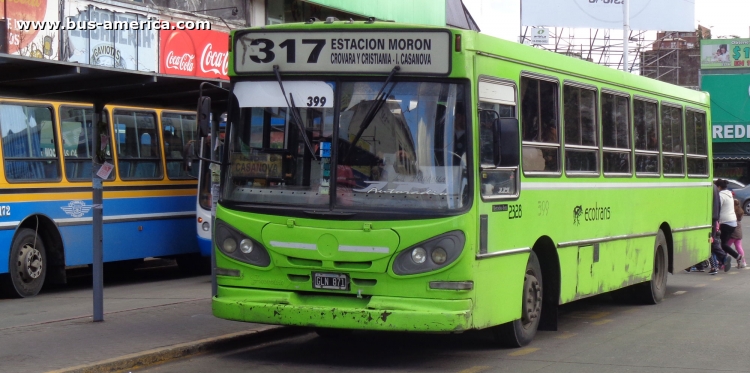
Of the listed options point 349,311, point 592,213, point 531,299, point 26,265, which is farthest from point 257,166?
point 26,265

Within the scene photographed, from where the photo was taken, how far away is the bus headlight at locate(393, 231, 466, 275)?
27.5 feet

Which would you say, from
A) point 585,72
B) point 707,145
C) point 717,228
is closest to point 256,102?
point 585,72

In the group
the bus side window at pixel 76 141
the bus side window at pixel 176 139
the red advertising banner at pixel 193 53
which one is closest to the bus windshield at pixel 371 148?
the bus side window at pixel 76 141

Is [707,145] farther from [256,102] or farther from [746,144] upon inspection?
[746,144]

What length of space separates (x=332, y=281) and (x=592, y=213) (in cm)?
394

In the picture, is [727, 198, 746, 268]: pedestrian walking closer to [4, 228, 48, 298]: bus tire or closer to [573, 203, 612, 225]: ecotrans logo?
[573, 203, 612, 225]: ecotrans logo

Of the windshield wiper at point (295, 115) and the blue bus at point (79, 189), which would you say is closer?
the windshield wiper at point (295, 115)

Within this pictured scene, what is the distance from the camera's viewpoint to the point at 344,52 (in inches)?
345

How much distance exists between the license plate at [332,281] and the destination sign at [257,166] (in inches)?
36.3

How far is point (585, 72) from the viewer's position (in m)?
11.4

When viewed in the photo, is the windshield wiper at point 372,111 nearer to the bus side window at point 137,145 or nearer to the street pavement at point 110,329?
the street pavement at point 110,329

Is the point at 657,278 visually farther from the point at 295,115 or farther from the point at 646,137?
the point at 295,115

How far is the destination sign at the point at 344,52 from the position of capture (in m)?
8.57

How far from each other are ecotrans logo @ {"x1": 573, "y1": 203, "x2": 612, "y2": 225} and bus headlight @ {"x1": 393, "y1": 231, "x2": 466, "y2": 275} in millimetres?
2888
